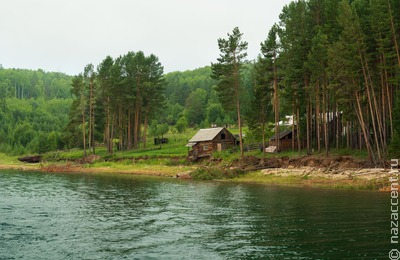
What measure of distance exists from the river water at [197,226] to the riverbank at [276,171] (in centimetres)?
573

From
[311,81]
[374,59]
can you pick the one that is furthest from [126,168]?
[374,59]

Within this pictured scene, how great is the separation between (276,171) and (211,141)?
81.1 feet

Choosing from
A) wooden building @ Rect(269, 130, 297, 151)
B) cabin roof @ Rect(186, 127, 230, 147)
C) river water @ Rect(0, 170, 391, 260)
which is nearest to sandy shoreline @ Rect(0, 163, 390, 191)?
river water @ Rect(0, 170, 391, 260)

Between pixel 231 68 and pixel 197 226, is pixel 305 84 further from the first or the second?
pixel 197 226

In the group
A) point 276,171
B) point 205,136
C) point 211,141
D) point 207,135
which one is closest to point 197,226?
point 276,171

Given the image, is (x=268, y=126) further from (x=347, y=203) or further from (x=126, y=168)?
(x=347, y=203)

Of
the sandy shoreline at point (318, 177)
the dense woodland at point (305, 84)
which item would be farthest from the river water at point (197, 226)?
the dense woodland at point (305, 84)

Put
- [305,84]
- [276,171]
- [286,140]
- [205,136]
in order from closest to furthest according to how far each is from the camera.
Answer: [276,171]
[305,84]
[286,140]
[205,136]

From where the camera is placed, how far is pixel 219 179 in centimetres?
5000

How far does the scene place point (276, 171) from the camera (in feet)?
157

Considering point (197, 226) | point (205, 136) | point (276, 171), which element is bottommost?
point (197, 226)

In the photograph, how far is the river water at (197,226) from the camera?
15.4m

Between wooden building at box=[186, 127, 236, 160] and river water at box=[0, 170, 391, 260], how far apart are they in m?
36.8

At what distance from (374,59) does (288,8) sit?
18.1m
